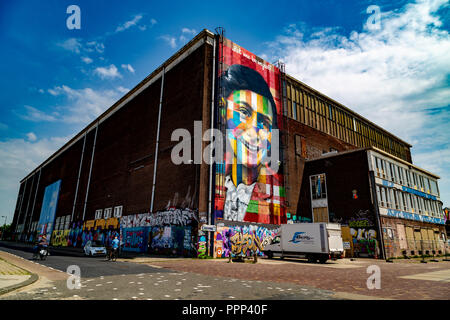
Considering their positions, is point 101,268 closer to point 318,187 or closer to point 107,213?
point 318,187

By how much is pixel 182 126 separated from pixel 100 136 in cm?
2776

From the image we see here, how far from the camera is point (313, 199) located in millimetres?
36375

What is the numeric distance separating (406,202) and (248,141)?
21575 mm

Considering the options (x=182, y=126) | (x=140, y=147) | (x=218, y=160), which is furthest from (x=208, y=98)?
(x=140, y=147)

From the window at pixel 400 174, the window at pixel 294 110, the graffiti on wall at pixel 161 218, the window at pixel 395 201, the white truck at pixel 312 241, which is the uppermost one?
the window at pixel 294 110

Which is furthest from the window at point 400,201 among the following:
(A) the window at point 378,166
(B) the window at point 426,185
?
(B) the window at point 426,185

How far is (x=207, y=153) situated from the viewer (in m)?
27.6

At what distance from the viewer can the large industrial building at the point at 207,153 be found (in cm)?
2742

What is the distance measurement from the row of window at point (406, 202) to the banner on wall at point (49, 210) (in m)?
63.2

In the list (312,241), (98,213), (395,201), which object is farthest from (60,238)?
(395,201)

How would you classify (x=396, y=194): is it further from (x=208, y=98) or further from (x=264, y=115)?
(x=208, y=98)

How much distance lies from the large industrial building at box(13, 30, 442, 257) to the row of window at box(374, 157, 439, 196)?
1.33 metres

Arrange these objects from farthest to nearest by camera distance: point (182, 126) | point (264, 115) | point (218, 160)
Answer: point (264, 115) < point (182, 126) < point (218, 160)

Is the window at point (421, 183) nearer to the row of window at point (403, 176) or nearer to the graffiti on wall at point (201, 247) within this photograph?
the row of window at point (403, 176)
